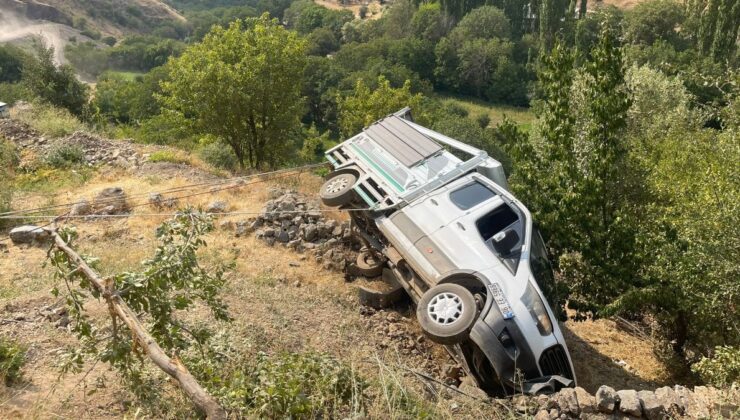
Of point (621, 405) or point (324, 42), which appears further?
point (324, 42)

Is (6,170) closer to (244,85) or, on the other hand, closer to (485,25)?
(244,85)

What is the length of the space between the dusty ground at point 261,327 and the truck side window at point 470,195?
175cm

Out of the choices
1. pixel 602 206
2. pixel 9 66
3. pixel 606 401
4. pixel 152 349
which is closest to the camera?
pixel 152 349

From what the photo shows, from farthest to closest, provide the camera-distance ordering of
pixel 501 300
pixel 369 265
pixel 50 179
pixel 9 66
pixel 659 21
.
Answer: pixel 659 21, pixel 9 66, pixel 50 179, pixel 369 265, pixel 501 300

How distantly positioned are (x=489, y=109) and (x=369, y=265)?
46553 millimetres

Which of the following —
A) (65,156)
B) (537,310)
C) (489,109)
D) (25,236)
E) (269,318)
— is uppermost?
(537,310)

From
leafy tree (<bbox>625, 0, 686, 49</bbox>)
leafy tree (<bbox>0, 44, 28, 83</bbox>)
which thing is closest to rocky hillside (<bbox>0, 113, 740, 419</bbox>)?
leafy tree (<bbox>0, 44, 28, 83</bbox>)

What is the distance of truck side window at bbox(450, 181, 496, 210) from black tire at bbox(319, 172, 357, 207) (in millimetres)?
1714

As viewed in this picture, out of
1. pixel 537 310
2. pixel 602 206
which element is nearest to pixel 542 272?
pixel 537 310

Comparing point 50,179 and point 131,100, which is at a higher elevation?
point 50,179

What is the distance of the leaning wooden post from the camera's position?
9.86 ft

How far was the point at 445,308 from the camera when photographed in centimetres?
569

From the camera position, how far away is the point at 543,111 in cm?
787

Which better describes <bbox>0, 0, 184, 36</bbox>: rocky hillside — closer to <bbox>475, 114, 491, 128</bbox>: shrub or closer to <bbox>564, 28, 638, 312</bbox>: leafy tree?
<bbox>475, 114, 491, 128</bbox>: shrub
